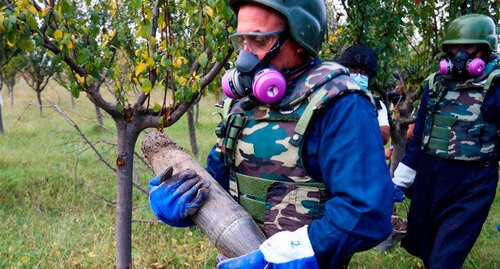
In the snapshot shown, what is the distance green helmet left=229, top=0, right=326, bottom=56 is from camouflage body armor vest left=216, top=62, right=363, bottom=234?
0.31 ft

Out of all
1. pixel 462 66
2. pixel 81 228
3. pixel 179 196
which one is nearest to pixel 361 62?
pixel 462 66

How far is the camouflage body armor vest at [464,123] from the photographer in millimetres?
3127

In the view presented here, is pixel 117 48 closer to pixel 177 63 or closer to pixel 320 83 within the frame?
pixel 177 63

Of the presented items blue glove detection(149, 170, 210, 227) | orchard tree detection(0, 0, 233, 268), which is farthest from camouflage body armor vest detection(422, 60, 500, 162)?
blue glove detection(149, 170, 210, 227)

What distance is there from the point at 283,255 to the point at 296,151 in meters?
0.32

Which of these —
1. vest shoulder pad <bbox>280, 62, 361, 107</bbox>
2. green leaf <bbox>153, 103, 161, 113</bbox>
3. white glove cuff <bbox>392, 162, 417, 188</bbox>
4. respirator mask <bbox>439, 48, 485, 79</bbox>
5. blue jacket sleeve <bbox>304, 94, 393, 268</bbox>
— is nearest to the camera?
blue jacket sleeve <bbox>304, 94, 393, 268</bbox>

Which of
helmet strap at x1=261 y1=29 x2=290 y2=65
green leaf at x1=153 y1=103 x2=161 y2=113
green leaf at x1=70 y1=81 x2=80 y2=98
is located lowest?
green leaf at x1=153 y1=103 x2=161 y2=113

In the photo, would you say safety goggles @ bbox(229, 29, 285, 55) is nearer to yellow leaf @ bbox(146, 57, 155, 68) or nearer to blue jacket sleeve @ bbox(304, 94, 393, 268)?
blue jacket sleeve @ bbox(304, 94, 393, 268)

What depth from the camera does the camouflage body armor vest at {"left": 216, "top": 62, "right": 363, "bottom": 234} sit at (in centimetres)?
146

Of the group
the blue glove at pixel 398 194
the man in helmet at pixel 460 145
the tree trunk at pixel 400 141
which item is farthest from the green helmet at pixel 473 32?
the tree trunk at pixel 400 141

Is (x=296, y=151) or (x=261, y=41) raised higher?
(x=261, y=41)

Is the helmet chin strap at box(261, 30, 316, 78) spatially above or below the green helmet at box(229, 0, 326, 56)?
below

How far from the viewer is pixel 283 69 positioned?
161 centimetres

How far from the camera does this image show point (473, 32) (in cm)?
320
